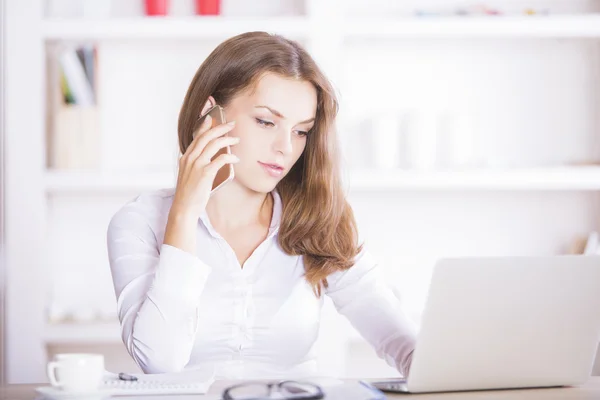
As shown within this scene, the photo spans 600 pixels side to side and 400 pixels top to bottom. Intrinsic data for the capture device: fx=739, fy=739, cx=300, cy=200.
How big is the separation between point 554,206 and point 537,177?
0.32m

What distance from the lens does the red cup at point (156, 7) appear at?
8.95ft

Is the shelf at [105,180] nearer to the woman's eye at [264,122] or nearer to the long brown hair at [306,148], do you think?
the long brown hair at [306,148]

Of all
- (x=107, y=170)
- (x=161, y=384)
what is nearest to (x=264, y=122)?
(x=161, y=384)

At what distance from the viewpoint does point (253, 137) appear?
65.7 inches

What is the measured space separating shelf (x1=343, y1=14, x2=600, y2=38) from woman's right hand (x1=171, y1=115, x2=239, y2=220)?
1297 mm

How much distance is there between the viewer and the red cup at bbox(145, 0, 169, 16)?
8.95ft

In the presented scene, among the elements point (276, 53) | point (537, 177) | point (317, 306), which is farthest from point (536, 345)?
point (537, 177)

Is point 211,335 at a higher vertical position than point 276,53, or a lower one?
lower

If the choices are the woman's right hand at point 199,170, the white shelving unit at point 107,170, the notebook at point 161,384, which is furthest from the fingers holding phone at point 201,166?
the white shelving unit at point 107,170

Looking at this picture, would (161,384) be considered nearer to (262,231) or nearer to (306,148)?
(262,231)

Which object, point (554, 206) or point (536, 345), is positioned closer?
point (536, 345)

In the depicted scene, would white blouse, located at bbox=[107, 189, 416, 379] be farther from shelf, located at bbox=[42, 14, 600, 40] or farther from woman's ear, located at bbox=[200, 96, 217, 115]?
shelf, located at bbox=[42, 14, 600, 40]

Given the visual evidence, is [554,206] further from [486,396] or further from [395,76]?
[486,396]

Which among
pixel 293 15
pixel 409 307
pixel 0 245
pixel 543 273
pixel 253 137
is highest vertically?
pixel 293 15
